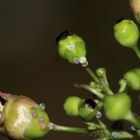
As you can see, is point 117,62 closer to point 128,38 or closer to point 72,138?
point 72,138

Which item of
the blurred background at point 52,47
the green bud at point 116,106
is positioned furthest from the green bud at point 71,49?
the blurred background at point 52,47

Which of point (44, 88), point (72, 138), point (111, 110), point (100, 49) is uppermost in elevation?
point (111, 110)

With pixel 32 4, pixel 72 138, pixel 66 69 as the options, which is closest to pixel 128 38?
pixel 72 138

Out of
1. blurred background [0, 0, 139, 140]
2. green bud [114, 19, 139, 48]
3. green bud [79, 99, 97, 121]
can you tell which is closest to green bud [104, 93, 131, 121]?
green bud [79, 99, 97, 121]

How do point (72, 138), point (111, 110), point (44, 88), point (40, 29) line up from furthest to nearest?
1. point (40, 29)
2. point (44, 88)
3. point (72, 138)
4. point (111, 110)

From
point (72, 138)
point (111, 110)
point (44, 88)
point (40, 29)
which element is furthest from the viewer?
point (40, 29)

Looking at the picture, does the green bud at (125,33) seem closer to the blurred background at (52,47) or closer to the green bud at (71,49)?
the green bud at (71,49)

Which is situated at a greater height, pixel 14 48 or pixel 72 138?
pixel 14 48
